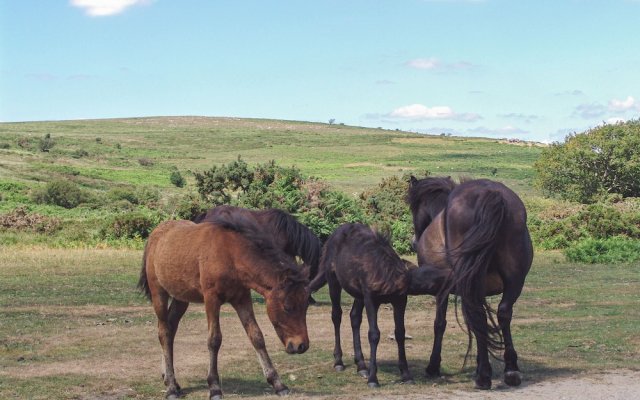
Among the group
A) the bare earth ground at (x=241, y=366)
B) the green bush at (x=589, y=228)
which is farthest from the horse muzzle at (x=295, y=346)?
the green bush at (x=589, y=228)

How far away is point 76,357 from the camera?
11.5m

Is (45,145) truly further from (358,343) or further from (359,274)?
(359,274)

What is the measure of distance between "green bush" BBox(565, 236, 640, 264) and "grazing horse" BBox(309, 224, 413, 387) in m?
17.3

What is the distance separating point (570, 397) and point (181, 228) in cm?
445

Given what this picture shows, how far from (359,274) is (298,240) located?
13.2ft

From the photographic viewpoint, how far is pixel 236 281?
8898 mm

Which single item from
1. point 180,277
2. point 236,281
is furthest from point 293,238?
point 236,281

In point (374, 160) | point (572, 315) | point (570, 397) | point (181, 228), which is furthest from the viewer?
point (374, 160)

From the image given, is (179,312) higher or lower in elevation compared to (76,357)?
higher

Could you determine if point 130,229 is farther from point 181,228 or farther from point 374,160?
point 374,160

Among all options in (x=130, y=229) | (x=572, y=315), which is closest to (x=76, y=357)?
(x=572, y=315)

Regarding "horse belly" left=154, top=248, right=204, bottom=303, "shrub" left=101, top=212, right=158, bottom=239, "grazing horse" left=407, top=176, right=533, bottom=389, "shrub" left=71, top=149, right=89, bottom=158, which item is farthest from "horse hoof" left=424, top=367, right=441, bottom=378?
"shrub" left=71, top=149, right=89, bottom=158

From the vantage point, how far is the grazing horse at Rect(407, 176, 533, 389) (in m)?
9.19

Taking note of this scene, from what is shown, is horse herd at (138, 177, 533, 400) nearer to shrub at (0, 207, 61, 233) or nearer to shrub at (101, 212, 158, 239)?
shrub at (101, 212, 158, 239)
